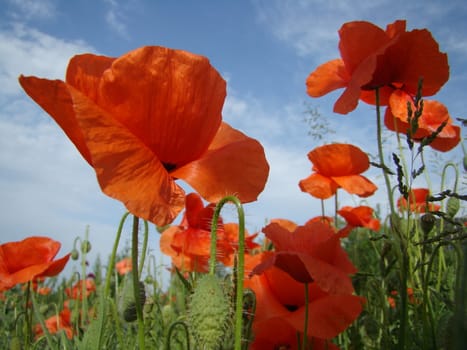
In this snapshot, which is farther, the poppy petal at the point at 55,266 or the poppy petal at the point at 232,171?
the poppy petal at the point at 55,266

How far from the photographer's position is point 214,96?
1015mm

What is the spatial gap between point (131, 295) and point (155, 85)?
73cm

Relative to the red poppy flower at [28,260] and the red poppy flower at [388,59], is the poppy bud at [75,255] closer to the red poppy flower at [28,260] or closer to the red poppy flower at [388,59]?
the red poppy flower at [28,260]

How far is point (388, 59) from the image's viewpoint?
5.99ft

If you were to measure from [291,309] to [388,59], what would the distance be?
3.36 feet

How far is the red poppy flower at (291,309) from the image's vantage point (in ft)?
4.41

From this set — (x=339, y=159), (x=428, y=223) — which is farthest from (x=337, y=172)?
(x=428, y=223)

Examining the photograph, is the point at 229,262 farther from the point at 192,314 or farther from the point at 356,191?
the point at 192,314

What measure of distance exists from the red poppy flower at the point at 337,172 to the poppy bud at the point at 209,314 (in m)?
1.70

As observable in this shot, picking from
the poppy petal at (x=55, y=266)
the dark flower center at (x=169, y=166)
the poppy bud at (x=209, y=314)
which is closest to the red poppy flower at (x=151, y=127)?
the dark flower center at (x=169, y=166)

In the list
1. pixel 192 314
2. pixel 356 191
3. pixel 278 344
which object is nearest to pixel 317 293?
pixel 278 344

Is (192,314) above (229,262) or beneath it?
beneath

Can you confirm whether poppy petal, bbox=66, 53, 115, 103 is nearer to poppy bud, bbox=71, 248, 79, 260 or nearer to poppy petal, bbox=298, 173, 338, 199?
poppy petal, bbox=298, 173, 338, 199

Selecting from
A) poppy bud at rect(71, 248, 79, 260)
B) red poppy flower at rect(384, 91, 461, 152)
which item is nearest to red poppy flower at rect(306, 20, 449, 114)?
red poppy flower at rect(384, 91, 461, 152)
